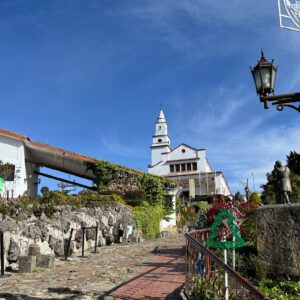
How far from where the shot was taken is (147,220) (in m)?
22.0

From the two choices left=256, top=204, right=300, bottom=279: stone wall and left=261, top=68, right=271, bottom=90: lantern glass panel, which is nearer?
left=261, top=68, right=271, bottom=90: lantern glass panel

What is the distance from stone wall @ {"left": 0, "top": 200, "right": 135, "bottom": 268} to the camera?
11.2m

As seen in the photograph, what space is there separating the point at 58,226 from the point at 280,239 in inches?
342

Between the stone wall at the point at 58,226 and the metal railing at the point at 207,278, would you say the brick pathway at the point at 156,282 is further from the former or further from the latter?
the stone wall at the point at 58,226

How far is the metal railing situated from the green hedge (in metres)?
14.8

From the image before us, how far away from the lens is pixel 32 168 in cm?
3044

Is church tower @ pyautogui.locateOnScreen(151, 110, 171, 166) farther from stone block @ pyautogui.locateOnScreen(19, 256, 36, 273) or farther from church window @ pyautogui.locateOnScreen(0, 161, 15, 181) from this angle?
stone block @ pyautogui.locateOnScreen(19, 256, 36, 273)

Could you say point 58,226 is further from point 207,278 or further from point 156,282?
point 207,278

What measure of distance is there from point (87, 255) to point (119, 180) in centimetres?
1444

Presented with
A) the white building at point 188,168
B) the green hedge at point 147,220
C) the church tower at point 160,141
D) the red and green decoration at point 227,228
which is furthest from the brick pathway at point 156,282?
the church tower at point 160,141

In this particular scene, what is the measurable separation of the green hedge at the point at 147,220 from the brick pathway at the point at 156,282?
963 cm

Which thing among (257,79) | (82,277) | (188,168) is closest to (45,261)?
(82,277)

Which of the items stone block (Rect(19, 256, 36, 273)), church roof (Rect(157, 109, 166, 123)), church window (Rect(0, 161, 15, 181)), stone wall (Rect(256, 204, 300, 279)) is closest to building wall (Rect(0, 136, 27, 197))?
church window (Rect(0, 161, 15, 181))

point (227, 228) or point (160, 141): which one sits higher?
point (160, 141)
